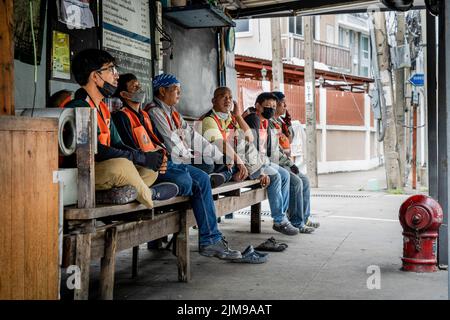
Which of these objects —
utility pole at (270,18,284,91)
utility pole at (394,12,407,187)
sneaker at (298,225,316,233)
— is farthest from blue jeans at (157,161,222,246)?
utility pole at (394,12,407,187)

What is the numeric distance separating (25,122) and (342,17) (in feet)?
104

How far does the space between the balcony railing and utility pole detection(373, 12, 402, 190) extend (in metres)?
12.2

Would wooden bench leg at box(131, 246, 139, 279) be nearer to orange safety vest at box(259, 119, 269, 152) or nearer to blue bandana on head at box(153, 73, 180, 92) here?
blue bandana on head at box(153, 73, 180, 92)

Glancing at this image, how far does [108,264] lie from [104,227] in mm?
262

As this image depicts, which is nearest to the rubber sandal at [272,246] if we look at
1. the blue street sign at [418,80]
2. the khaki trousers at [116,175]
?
the khaki trousers at [116,175]

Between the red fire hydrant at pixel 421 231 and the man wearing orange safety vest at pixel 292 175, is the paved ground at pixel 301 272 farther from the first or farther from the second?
the man wearing orange safety vest at pixel 292 175

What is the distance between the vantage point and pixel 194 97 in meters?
8.80

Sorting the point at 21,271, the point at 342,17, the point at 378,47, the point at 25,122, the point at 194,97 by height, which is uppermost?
the point at 342,17

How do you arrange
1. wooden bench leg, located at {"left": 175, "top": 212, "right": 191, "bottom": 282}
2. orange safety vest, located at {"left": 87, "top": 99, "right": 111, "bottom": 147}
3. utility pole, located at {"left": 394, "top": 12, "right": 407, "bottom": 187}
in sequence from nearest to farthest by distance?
orange safety vest, located at {"left": 87, "top": 99, "right": 111, "bottom": 147}, wooden bench leg, located at {"left": 175, "top": 212, "right": 191, "bottom": 282}, utility pole, located at {"left": 394, "top": 12, "right": 407, "bottom": 187}

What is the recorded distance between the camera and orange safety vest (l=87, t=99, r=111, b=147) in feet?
13.9

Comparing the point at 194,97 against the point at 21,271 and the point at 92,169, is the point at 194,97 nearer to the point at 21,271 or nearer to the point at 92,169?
the point at 92,169

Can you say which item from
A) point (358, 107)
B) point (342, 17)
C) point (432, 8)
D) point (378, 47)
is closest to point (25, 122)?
point (432, 8)

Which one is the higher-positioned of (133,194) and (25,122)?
(25,122)

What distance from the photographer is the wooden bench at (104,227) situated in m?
3.68
